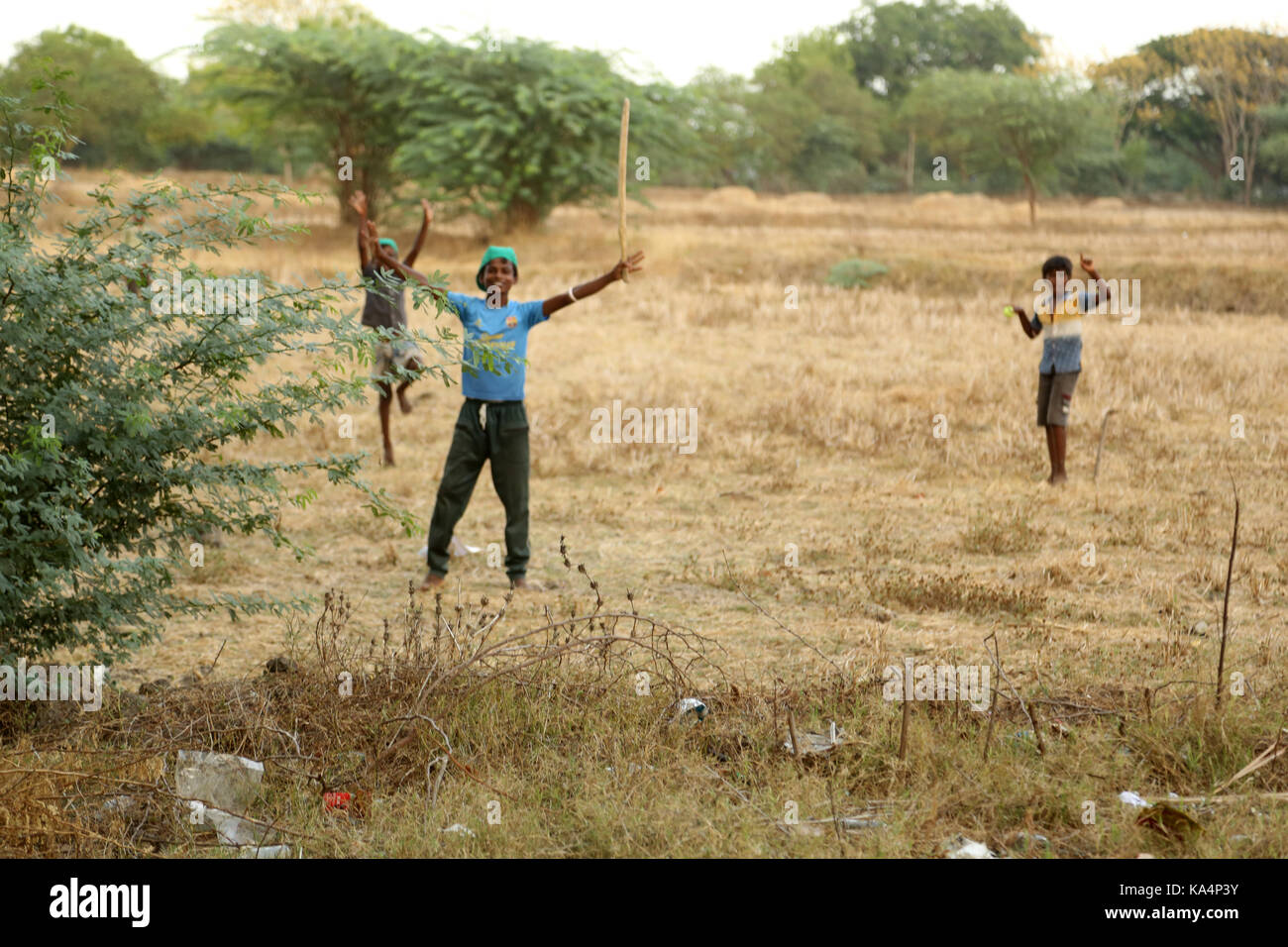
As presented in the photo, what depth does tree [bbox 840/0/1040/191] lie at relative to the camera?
64.2 meters

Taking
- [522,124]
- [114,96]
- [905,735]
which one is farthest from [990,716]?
[114,96]

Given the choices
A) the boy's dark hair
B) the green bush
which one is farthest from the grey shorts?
the green bush

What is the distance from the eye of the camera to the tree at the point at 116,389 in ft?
15.5

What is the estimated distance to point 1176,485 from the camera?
9.71 m

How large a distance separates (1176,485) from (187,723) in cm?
784

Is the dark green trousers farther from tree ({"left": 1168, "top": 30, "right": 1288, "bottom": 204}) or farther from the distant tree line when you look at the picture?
tree ({"left": 1168, "top": 30, "right": 1288, "bottom": 204})

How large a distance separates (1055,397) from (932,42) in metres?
61.5

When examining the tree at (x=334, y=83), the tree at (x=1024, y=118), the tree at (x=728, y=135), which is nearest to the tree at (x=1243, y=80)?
the tree at (x=1024, y=118)

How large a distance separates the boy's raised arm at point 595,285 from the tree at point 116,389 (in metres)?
1.67

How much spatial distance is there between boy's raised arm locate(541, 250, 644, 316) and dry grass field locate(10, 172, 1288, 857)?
169cm

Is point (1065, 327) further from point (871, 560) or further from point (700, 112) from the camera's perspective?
point (700, 112)

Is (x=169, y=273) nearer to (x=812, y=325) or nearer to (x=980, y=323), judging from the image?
(x=812, y=325)

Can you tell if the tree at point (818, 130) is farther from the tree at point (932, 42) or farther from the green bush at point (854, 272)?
the green bush at point (854, 272)
